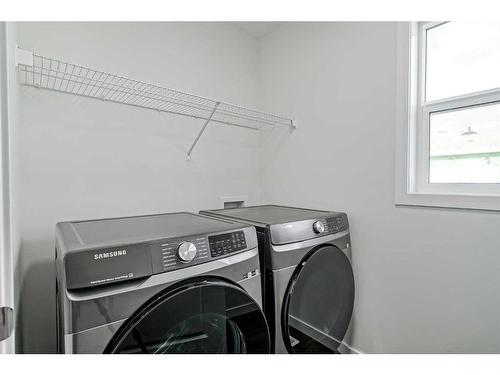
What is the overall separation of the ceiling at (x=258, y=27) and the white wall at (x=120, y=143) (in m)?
0.06

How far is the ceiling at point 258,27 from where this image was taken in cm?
208

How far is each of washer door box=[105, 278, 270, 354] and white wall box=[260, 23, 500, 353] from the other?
0.85m

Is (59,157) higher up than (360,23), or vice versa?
(360,23)

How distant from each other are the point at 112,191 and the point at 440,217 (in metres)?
1.76

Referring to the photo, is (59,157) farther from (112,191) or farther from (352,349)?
(352,349)

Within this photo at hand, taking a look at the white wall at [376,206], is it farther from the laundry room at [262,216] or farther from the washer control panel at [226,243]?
the washer control panel at [226,243]

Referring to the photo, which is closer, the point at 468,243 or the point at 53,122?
the point at 468,243

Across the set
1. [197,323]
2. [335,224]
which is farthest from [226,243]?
[335,224]

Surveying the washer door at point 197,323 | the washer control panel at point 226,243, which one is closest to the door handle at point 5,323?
the washer door at point 197,323

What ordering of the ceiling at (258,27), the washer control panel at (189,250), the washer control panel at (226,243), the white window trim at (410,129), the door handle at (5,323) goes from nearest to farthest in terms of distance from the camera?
the door handle at (5,323)
the washer control panel at (189,250)
the washer control panel at (226,243)
the white window trim at (410,129)
the ceiling at (258,27)

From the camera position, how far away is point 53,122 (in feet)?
4.51

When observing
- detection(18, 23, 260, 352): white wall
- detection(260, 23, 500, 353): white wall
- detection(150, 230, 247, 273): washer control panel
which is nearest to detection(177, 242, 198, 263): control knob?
detection(150, 230, 247, 273): washer control panel

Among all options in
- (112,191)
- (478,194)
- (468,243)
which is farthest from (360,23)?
(112,191)
